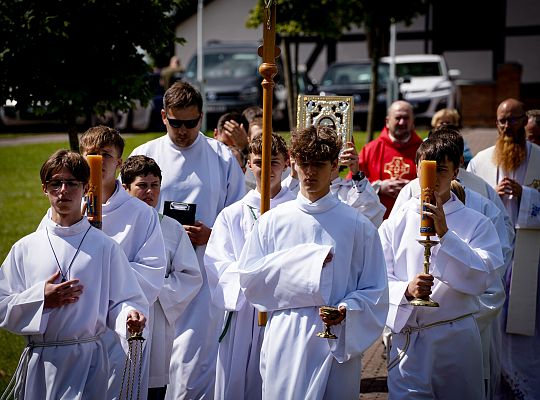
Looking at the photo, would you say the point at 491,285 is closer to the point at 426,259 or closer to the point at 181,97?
the point at 426,259

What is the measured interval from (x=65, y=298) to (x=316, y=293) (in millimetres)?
1294

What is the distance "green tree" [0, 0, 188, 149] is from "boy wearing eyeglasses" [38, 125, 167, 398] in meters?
2.58

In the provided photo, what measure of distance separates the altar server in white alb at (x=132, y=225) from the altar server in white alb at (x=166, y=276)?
30 cm

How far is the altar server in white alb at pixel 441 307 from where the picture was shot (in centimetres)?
623

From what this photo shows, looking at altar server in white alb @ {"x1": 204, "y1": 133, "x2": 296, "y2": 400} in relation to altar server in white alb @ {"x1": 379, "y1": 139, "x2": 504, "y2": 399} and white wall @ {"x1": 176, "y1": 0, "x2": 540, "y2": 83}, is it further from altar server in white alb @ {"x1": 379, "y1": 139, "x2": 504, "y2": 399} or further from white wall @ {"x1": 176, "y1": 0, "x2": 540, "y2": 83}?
white wall @ {"x1": 176, "y1": 0, "x2": 540, "y2": 83}

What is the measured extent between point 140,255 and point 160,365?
874 mm

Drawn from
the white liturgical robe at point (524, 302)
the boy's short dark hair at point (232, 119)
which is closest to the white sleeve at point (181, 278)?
the boy's short dark hair at point (232, 119)

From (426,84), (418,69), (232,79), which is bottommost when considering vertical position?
(426,84)

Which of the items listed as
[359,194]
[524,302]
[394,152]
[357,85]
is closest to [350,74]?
[357,85]

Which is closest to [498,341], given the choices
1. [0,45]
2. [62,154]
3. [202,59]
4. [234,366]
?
[234,366]

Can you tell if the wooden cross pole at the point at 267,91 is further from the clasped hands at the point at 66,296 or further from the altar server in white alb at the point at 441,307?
the clasped hands at the point at 66,296

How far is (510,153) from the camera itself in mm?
8664

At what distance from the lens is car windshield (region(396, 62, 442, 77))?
27.6 metres

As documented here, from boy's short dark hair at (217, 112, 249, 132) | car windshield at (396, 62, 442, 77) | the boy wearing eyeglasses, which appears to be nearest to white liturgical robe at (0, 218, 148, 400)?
the boy wearing eyeglasses
